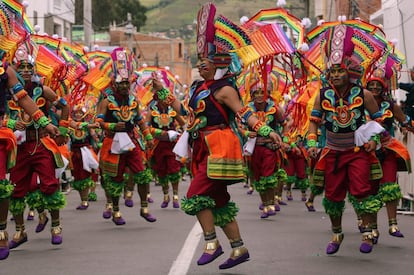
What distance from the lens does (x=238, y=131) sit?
10289 millimetres

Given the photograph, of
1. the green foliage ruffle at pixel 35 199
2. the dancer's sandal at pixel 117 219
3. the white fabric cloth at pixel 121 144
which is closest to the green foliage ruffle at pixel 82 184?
the dancer's sandal at pixel 117 219

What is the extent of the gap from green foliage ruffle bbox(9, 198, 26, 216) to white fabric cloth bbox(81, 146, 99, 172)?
271 inches

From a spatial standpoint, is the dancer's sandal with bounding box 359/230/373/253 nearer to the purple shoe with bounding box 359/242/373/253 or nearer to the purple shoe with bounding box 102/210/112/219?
the purple shoe with bounding box 359/242/373/253

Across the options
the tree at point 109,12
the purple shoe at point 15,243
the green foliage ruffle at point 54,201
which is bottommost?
the purple shoe at point 15,243

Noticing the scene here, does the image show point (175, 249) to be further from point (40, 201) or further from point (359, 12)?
point (359, 12)

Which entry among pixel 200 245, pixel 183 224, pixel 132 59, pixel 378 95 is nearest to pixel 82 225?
pixel 183 224

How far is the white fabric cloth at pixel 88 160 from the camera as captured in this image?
1914 centimetres

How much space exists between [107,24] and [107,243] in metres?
77.9

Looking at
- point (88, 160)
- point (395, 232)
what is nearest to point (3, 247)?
point (395, 232)

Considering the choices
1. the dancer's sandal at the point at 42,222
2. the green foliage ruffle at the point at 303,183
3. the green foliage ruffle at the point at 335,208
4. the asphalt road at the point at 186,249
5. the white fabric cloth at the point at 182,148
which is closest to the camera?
the asphalt road at the point at 186,249

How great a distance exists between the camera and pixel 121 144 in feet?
47.5

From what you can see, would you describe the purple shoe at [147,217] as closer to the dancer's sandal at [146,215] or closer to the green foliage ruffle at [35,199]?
the dancer's sandal at [146,215]

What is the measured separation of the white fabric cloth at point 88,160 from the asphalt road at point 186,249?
248 cm

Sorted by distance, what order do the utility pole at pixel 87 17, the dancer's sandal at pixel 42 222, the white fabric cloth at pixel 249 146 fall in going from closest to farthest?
the dancer's sandal at pixel 42 222 < the white fabric cloth at pixel 249 146 < the utility pole at pixel 87 17
